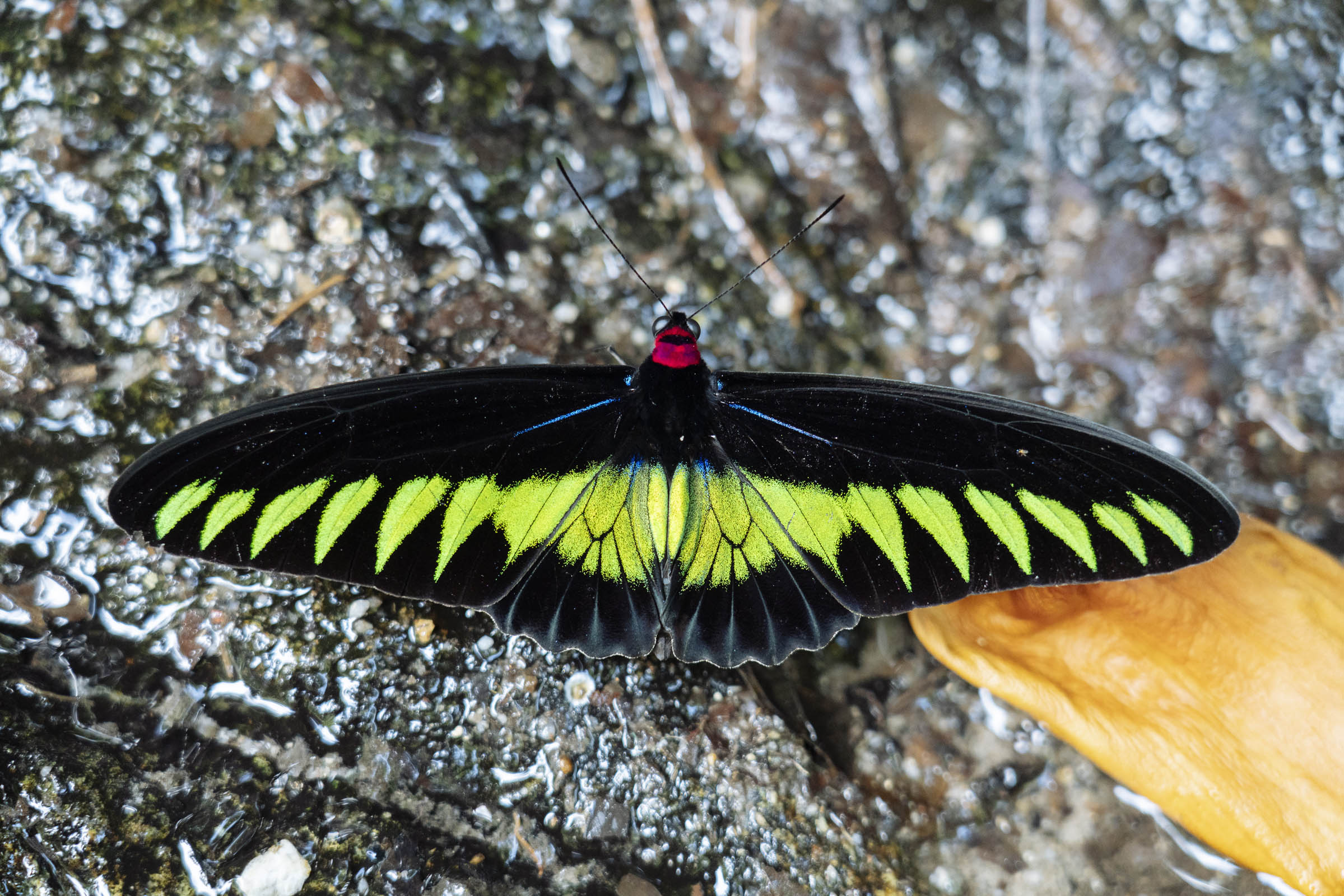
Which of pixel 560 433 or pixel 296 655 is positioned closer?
pixel 560 433

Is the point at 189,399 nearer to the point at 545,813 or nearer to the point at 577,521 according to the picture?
the point at 577,521

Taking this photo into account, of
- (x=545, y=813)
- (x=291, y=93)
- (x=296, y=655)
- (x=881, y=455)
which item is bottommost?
(x=545, y=813)

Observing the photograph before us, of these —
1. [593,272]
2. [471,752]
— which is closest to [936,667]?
[471,752]

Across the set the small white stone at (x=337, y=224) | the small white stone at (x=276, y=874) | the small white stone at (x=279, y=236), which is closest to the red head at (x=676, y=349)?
the small white stone at (x=337, y=224)

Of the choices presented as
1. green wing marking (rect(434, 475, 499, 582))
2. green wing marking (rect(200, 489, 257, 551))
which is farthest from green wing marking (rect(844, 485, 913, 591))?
green wing marking (rect(200, 489, 257, 551))

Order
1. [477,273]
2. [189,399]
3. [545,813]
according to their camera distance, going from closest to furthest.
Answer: [545,813]
[189,399]
[477,273]

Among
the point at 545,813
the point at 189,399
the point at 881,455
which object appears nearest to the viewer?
the point at 881,455
